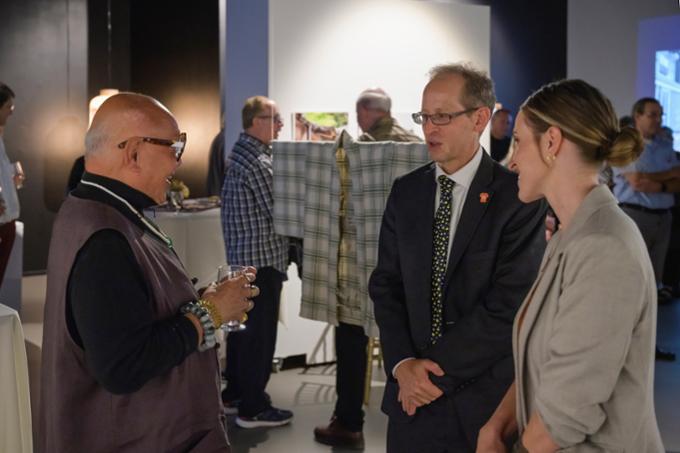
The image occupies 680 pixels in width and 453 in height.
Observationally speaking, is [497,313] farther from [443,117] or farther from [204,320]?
[204,320]

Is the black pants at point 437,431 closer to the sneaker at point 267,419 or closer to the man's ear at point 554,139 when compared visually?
the man's ear at point 554,139

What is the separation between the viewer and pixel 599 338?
5.68ft

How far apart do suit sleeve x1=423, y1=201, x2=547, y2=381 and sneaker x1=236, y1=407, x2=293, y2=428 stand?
2655 millimetres

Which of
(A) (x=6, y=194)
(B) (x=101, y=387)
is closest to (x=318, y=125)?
(A) (x=6, y=194)

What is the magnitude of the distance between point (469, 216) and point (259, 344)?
269 cm

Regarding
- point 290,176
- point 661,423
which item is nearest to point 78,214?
point 290,176

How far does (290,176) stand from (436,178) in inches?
89.9

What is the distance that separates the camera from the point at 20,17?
10.0 metres

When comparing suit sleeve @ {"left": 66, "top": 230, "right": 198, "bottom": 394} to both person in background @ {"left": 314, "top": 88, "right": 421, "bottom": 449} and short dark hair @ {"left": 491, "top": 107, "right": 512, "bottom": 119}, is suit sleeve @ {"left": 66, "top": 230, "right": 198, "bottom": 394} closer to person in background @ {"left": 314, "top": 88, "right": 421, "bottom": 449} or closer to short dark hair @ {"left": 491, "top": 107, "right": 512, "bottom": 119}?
person in background @ {"left": 314, "top": 88, "right": 421, "bottom": 449}

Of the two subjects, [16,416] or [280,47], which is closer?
[16,416]

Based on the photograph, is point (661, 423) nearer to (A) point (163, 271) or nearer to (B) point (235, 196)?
(B) point (235, 196)

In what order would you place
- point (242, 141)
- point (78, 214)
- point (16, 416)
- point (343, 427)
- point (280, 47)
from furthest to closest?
point (280, 47) → point (242, 141) → point (343, 427) → point (16, 416) → point (78, 214)

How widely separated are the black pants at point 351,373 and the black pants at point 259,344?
481mm

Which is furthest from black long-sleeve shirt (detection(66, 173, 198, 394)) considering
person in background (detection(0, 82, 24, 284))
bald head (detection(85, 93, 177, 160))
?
person in background (detection(0, 82, 24, 284))
